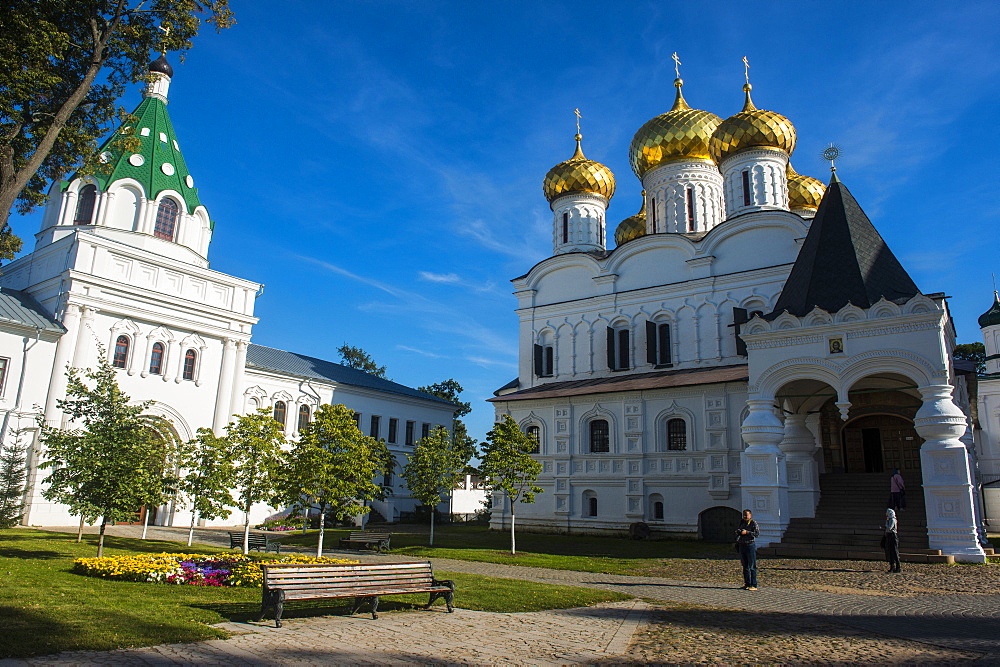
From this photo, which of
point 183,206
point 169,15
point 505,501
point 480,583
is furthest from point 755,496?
point 183,206

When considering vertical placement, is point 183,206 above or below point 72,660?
above

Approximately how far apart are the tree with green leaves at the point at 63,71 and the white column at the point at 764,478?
14480 mm

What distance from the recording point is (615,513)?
81.3 feet

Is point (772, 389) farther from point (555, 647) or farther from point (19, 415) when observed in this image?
point (19, 415)

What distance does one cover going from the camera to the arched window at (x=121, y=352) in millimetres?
23688

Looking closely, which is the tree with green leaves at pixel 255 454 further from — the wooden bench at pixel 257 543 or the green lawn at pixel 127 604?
the green lawn at pixel 127 604

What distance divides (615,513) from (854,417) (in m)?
8.55

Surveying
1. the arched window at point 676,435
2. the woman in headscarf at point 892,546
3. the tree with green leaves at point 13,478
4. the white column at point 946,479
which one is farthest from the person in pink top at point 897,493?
the tree with green leaves at point 13,478

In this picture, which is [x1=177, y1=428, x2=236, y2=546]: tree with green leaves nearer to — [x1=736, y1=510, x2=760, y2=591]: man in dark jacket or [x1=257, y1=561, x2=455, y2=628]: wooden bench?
[x1=257, y1=561, x2=455, y2=628]: wooden bench

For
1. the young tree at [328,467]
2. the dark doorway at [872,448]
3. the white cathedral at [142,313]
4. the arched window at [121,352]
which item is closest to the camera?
the young tree at [328,467]

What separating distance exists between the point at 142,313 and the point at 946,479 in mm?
24407

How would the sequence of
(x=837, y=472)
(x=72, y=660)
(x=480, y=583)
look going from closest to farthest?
(x=72, y=660), (x=480, y=583), (x=837, y=472)

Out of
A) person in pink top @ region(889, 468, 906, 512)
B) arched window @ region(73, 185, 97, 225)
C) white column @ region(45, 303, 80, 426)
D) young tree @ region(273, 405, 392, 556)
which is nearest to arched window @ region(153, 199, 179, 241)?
arched window @ region(73, 185, 97, 225)

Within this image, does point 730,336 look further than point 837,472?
Yes
